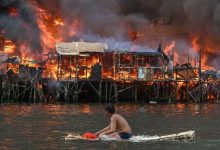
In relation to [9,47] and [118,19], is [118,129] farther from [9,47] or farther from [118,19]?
[9,47]

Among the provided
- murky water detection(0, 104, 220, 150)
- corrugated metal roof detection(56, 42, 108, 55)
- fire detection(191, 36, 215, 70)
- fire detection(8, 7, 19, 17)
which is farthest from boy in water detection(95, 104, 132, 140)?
fire detection(8, 7, 19, 17)

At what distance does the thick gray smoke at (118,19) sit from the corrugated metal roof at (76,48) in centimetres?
743

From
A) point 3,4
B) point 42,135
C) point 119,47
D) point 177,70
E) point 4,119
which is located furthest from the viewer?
point 3,4

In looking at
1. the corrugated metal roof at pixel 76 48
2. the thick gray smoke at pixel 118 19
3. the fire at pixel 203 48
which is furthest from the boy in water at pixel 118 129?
the fire at pixel 203 48

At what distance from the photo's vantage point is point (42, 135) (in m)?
31.5

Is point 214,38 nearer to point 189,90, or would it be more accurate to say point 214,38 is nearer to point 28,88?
point 189,90

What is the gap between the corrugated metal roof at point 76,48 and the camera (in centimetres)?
5973

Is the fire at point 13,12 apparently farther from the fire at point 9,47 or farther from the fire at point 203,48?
the fire at point 203,48

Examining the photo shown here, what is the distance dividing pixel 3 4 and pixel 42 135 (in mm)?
44207

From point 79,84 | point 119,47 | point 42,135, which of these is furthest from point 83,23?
point 42,135

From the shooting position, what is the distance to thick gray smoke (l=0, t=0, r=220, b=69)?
232 ft

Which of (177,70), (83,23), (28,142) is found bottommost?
(28,142)

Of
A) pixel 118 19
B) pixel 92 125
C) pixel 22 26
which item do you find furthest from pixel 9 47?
pixel 92 125

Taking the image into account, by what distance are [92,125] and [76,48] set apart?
952 inches
